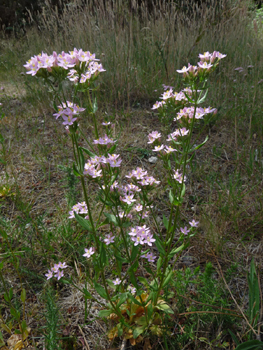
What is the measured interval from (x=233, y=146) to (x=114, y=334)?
250 cm

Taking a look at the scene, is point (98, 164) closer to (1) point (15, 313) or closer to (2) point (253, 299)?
(1) point (15, 313)

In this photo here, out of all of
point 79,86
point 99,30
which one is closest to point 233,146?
point 79,86

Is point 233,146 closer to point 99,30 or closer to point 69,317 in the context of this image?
point 69,317

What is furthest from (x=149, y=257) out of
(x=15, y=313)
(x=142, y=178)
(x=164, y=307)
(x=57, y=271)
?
(x=15, y=313)

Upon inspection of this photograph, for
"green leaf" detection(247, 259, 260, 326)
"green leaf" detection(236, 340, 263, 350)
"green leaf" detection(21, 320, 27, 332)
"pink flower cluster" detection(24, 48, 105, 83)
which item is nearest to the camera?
"pink flower cluster" detection(24, 48, 105, 83)

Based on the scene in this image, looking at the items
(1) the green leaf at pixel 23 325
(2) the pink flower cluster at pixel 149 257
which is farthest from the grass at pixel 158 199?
(2) the pink flower cluster at pixel 149 257

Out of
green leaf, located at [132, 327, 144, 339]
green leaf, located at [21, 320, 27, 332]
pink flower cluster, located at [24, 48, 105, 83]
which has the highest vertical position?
pink flower cluster, located at [24, 48, 105, 83]

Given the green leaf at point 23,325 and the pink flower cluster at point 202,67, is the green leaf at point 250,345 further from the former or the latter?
the pink flower cluster at point 202,67

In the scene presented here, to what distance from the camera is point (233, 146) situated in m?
3.17

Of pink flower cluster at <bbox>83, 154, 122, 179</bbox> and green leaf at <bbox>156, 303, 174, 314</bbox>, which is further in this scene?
green leaf at <bbox>156, 303, 174, 314</bbox>

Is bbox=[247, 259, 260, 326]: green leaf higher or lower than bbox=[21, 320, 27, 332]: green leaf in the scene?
higher

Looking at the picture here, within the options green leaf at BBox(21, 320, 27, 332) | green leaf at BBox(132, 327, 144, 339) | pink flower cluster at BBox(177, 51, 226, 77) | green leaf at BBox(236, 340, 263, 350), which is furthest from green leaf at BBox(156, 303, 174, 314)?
pink flower cluster at BBox(177, 51, 226, 77)

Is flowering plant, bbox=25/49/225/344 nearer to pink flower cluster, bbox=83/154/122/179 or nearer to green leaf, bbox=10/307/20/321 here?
pink flower cluster, bbox=83/154/122/179

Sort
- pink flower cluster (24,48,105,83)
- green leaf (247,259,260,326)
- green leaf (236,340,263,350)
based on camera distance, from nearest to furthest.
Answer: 1. pink flower cluster (24,48,105,83)
2. green leaf (236,340,263,350)
3. green leaf (247,259,260,326)
